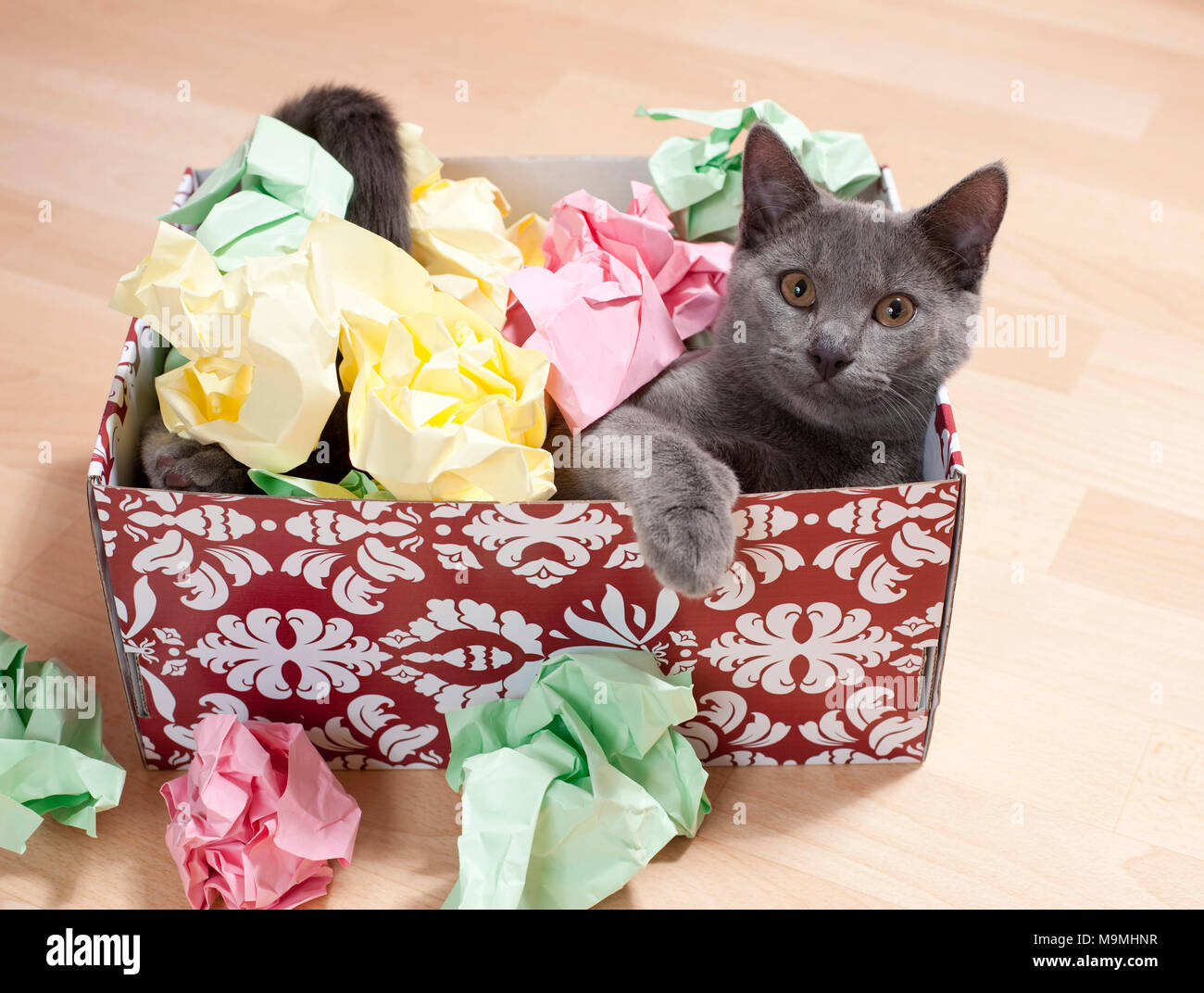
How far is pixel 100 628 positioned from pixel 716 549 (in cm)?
69

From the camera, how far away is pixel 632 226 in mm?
1298

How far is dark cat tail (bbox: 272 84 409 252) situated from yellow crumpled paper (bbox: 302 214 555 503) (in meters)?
0.13

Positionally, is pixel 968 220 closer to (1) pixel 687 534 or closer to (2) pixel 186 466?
(1) pixel 687 534

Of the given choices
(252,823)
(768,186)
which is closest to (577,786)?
(252,823)

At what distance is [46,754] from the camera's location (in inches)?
40.9

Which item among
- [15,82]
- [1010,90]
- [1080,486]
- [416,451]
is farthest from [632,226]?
[15,82]

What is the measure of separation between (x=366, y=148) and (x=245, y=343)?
0.32 meters

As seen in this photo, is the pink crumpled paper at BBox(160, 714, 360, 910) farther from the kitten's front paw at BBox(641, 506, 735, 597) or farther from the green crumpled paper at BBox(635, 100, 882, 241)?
the green crumpled paper at BBox(635, 100, 882, 241)

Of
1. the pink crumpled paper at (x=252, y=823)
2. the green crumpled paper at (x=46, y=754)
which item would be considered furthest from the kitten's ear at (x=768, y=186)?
the green crumpled paper at (x=46, y=754)

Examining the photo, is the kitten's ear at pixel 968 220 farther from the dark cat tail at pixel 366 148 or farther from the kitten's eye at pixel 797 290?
the dark cat tail at pixel 366 148

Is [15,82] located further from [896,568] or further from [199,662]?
[896,568]

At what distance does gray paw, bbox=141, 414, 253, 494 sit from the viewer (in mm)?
1056

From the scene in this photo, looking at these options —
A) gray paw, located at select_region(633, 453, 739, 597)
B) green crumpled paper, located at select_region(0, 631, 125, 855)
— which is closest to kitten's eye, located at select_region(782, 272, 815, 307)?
gray paw, located at select_region(633, 453, 739, 597)

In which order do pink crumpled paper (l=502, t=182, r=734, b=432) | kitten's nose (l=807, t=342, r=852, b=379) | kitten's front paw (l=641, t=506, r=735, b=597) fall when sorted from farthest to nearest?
pink crumpled paper (l=502, t=182, r=734, b=432) → kitten's nose (l=807, t=342, r=852, b=379) → kitten's front paw (l=641, t=506, r=735, b=597)
